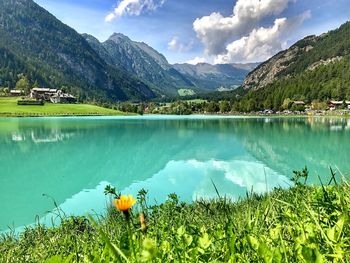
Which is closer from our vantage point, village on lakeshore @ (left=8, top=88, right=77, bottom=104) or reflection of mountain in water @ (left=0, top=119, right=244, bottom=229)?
reflection of mountain in water @ (left=0, top=119, right=244, bottom=229)

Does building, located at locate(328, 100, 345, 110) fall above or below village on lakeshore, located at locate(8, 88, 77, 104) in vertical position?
below

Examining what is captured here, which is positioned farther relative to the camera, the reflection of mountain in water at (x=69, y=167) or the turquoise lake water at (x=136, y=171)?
the reflection of mountain in water at (x=69, y=167)

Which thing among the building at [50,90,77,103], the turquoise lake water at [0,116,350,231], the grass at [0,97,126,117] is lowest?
the turquoise lake water at [0,116,350,231]

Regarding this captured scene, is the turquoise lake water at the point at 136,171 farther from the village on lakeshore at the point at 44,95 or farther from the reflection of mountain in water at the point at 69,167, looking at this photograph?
the village on lakeshore at the point at 44,95

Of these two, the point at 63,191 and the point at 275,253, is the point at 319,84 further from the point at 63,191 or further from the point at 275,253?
the point at 275,253

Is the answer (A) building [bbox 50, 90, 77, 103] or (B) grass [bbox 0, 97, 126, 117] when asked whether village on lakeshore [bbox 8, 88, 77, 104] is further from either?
(B) grass [bbox 0, 97, 126, 117]

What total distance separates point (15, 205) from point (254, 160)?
2105cm

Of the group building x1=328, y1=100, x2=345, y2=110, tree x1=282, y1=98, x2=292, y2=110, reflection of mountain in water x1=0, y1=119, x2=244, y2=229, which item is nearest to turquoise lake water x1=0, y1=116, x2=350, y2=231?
reflection of mountain in water x1=0, y1=119, x2=244, y2=229

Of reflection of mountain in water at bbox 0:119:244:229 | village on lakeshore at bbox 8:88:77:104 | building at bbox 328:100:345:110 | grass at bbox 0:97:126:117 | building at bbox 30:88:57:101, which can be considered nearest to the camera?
reflection of mountain in water at bbox 0:119:244:229

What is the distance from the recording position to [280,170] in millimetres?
25469

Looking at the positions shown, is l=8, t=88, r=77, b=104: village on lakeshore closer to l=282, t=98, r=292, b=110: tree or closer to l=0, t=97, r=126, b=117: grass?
l=0, t=97, r=126, b=117: grass

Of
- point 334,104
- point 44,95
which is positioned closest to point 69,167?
point 334,104

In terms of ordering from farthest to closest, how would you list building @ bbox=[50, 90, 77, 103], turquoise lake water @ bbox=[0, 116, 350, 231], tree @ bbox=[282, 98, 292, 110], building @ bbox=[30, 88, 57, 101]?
building @ bbox=[50, 90, 77, 103] → tree @ bbox=[282, 98, 292, 110] → building @ bbox=[30, 88, 57, 101] → turquoise lake water @ bbox=[0, 116, 350, 231]

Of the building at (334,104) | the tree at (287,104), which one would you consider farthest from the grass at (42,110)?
the building at (334,104)
